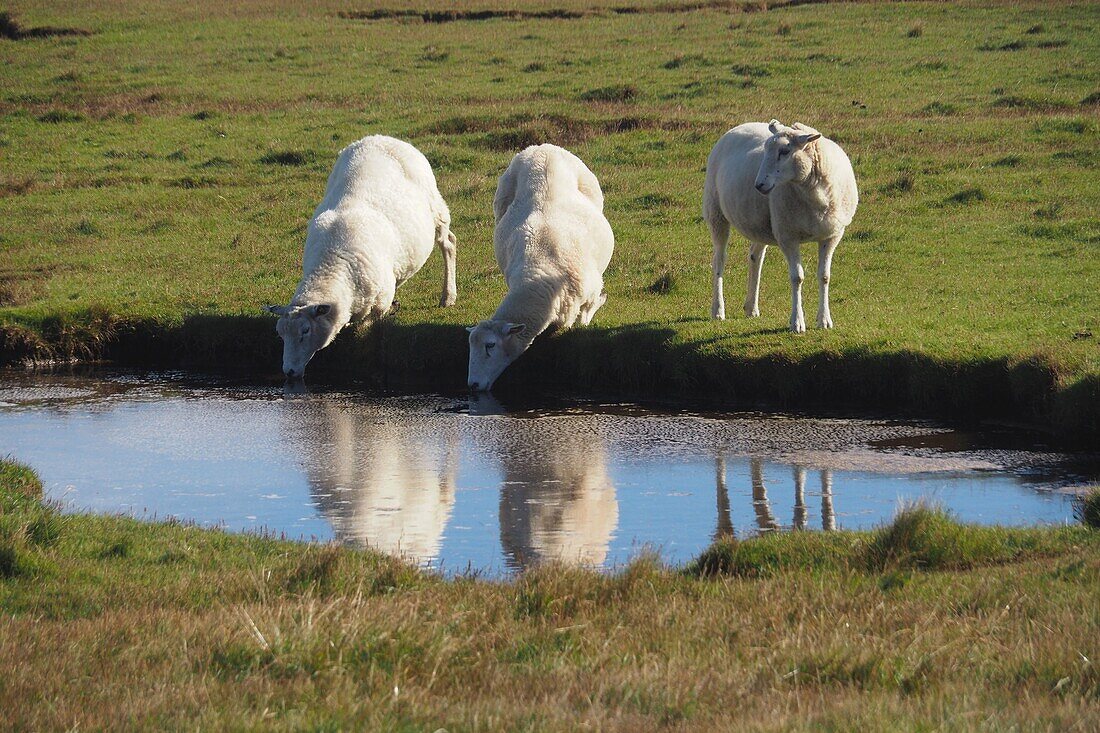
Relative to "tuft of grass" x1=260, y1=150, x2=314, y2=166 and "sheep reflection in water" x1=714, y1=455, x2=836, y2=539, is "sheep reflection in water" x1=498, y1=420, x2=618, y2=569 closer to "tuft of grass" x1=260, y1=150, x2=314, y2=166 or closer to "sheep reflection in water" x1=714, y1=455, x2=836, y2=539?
"sheep reflection in water" x1=714, y1=455, x2=836, y2=539

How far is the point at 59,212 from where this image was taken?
26125mm

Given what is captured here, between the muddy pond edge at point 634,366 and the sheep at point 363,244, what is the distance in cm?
64

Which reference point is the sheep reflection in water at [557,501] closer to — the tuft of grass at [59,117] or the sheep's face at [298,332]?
the sheep's face at [298,332]

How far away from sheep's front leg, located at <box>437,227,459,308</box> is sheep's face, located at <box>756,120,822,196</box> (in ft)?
18.9

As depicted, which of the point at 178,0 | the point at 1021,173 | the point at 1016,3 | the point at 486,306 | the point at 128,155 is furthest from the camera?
the point at 178,0

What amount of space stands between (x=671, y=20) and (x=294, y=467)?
36355mm

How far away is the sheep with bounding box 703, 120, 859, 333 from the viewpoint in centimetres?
1455

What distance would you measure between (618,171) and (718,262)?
32.5 ft

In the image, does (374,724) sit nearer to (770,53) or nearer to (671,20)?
(770,53)

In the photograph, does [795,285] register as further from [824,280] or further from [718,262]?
[718,262]

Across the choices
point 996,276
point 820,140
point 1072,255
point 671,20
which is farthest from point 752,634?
point 671,20

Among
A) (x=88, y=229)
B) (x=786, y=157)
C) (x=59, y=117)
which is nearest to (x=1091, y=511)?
(x=786, y=157)

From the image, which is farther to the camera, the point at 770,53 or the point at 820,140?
the point at 770,53

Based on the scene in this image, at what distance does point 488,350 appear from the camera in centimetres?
1520
